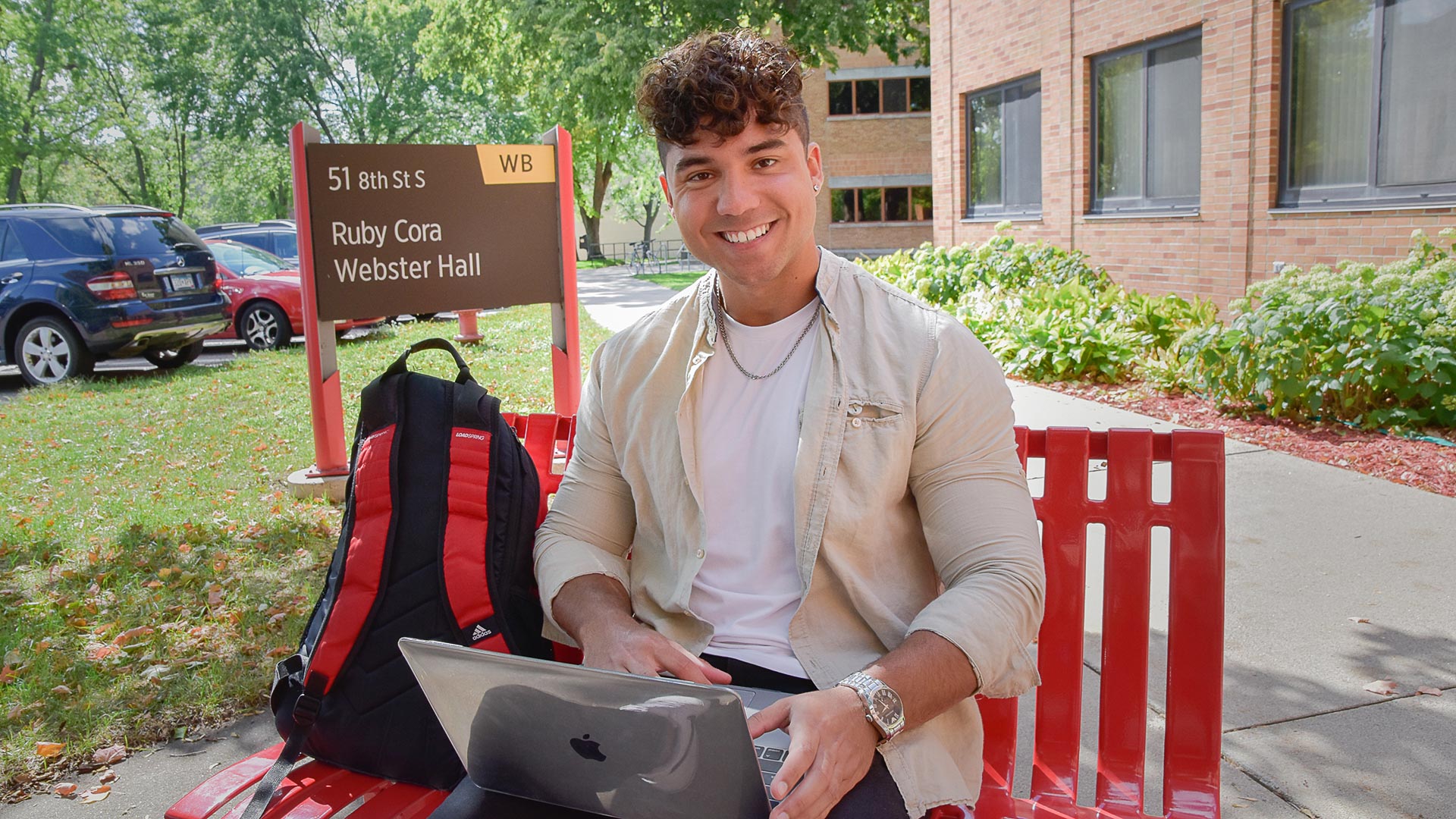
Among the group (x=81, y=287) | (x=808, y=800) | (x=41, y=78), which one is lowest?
(x=808, y=800)

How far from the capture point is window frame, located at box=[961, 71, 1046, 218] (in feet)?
47.1

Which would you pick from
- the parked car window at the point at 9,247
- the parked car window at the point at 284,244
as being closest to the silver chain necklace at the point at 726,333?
the parked car window at the point at 9,247

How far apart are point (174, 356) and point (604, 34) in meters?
9.25

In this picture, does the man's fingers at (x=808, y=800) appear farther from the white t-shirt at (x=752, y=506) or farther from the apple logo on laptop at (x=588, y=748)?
the white t-shirt at (x=752, y=506)

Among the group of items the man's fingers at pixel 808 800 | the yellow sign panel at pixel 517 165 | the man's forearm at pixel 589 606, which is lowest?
the man's fingers at pixel 808 800

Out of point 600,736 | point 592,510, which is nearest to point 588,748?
point 600,736

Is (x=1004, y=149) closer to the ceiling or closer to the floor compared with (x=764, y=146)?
closer to the ceiling

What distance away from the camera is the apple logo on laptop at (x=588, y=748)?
177cm

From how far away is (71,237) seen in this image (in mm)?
12336

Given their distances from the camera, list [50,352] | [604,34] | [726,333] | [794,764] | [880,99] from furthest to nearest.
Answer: [880,99] < [604,34] < [50,352] < [726,333] < [794,764]

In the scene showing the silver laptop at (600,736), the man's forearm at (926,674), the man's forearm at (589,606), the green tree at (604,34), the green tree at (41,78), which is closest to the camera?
the silver laptop at (600,736)

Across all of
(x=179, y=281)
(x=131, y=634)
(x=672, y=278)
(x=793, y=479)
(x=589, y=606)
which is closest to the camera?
(x=793, y=479)

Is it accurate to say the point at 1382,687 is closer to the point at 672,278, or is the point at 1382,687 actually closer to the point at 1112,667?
the point at 1112,667

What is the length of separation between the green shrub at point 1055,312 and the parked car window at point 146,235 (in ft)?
27.8
